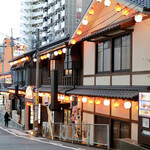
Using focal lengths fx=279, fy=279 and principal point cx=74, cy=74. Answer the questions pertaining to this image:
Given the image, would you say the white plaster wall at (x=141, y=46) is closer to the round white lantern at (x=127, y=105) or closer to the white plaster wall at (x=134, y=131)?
the round white lantern at (x=127, y=105)

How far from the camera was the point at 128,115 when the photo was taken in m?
14.2

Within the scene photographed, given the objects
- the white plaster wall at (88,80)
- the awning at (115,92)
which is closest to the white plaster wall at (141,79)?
the awning at (115,92)

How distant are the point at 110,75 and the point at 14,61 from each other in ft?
80.0

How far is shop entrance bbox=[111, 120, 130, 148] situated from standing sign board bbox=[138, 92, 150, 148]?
11.7 ft

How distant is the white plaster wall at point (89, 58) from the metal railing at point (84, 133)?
365 cm

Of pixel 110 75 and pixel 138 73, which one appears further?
→ pixel 110 75

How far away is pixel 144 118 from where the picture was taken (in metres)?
10.5

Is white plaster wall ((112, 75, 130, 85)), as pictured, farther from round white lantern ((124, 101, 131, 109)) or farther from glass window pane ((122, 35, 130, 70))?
round white lantern ((124, 101, 131, 109))

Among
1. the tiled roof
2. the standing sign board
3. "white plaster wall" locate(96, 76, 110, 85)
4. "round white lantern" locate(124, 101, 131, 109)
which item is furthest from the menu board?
"white plaster wall" locate(96, 76, 110, 85)

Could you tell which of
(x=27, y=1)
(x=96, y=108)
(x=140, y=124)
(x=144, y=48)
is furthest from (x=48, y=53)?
(x=27, y=1)

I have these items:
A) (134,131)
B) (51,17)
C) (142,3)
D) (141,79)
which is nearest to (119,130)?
(134,131)

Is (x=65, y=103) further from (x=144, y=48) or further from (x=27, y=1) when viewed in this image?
(x=27, y=1)

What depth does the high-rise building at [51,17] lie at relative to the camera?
69.6m

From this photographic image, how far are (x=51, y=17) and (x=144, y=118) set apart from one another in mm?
72287
